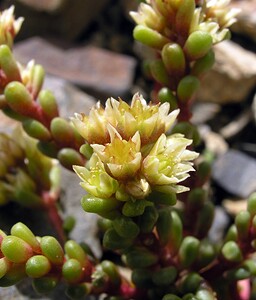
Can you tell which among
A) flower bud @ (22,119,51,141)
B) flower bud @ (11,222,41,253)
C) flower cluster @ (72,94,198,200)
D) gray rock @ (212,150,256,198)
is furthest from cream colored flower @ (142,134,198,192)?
gray rock @ (212,150,256,198)

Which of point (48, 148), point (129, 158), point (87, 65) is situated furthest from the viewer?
point (87, 65)

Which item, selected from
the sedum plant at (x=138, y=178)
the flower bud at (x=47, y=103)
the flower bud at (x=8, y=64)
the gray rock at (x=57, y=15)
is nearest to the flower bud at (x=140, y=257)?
the sedum plant at (x=138, y=178)

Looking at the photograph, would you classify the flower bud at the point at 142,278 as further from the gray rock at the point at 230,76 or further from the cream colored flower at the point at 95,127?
the gray rock at the point at 230,76

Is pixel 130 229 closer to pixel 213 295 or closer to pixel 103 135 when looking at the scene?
pixel 103 135

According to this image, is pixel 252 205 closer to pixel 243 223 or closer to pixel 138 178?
pixel 243 223

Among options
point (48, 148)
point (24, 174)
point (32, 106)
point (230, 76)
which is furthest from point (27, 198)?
point (230, 76)

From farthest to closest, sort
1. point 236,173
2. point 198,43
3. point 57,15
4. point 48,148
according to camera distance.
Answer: point 57,15, point 236,173, point 48,148, point 198,43

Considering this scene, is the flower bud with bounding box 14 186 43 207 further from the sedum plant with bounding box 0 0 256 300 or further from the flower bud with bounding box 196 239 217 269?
the flower bud with bounding box 196 239 217 269
